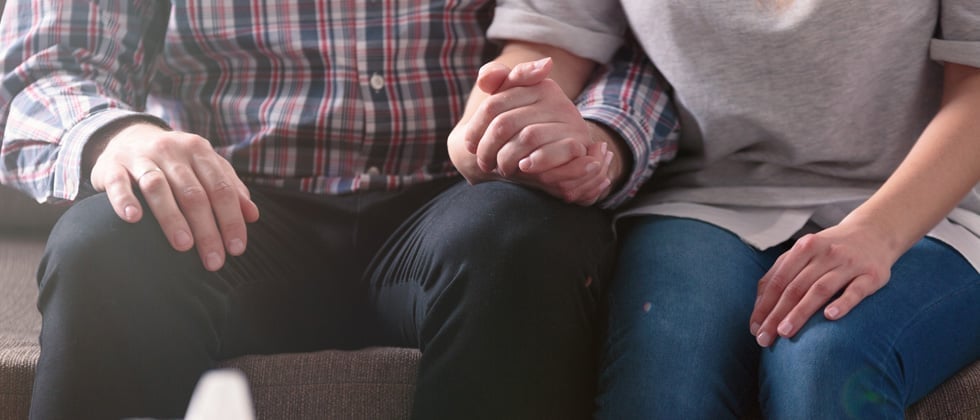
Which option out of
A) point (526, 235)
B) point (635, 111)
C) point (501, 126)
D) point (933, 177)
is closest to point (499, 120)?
point (501, 126)

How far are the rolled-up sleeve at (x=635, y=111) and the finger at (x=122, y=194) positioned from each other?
0.49m

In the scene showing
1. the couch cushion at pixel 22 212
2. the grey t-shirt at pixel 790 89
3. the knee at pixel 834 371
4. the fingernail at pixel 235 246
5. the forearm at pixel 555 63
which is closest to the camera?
the knee at pixel 834 371

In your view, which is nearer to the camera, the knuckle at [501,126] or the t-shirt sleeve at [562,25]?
the knuckle at [501,126]

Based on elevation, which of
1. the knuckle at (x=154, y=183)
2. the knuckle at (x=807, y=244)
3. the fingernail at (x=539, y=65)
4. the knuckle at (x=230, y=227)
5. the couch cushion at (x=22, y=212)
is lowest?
the couch cushion at (x=22, y=212)

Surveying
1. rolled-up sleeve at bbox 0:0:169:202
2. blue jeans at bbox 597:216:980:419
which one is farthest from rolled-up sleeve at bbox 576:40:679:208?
rolled-up sleeve at bbox 0:0:169:202

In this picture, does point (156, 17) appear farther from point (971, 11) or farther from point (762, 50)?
point (971, 11)

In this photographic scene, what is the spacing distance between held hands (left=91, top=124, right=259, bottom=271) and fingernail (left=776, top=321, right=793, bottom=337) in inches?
20.4

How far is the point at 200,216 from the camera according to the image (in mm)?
954

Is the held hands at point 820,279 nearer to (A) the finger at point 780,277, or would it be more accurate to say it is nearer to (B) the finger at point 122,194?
(A) the finger at point 780,277

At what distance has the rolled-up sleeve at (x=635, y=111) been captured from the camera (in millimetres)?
1113

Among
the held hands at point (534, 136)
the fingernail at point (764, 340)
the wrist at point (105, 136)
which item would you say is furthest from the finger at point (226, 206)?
the fingernail at point (764, 340)

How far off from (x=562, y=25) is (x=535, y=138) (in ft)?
0.88

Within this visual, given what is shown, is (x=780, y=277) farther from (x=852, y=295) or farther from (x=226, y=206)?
(x=226, y=206)

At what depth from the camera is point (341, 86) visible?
1233mm
